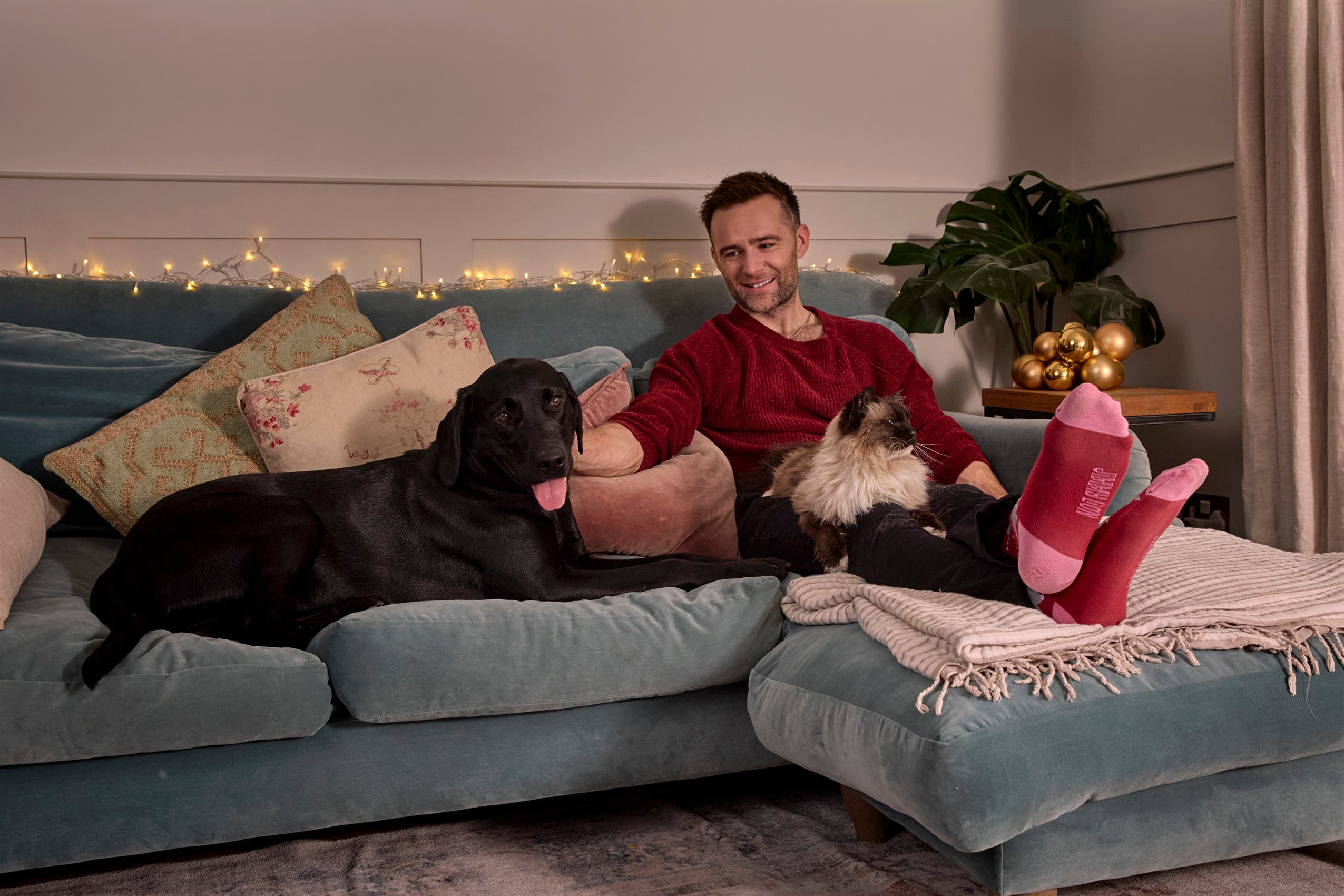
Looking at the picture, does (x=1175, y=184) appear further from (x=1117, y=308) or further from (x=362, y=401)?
(x=362, y=401)

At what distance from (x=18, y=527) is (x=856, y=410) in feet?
5.27

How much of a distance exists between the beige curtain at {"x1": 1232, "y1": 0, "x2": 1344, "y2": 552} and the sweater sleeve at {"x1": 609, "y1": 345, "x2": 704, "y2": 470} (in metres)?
1.68

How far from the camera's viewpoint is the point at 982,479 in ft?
7.56

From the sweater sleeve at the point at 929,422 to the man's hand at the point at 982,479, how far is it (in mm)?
21

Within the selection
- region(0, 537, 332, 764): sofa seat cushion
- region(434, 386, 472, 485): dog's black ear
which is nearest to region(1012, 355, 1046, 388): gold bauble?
region(434, 386, 472, 485): dog's black ear

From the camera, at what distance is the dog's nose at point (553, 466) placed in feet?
5.86

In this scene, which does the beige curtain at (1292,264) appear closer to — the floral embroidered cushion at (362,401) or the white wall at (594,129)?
the white wall at (594,129)

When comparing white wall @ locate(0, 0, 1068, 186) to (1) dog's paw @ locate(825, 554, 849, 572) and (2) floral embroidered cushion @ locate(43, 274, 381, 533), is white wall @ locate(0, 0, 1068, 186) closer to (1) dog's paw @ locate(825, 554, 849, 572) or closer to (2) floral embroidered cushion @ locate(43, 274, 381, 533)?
(2) floral embroidered cushion @ locate(43, 274, 381, 533)

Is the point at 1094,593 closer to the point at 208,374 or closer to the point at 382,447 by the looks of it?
the point at 382,447

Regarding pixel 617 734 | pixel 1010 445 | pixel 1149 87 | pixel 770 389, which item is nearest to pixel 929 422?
pixel 1010 445

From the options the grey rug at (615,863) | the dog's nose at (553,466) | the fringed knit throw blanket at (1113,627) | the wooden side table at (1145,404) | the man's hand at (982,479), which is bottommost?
the grey rug at (615,863)

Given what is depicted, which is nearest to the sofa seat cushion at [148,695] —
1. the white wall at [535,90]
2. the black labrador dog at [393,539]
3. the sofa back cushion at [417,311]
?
the black labrador dog at [393,539]

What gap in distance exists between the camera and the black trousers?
1575 millimetres

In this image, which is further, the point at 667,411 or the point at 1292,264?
the point at 1292,264
